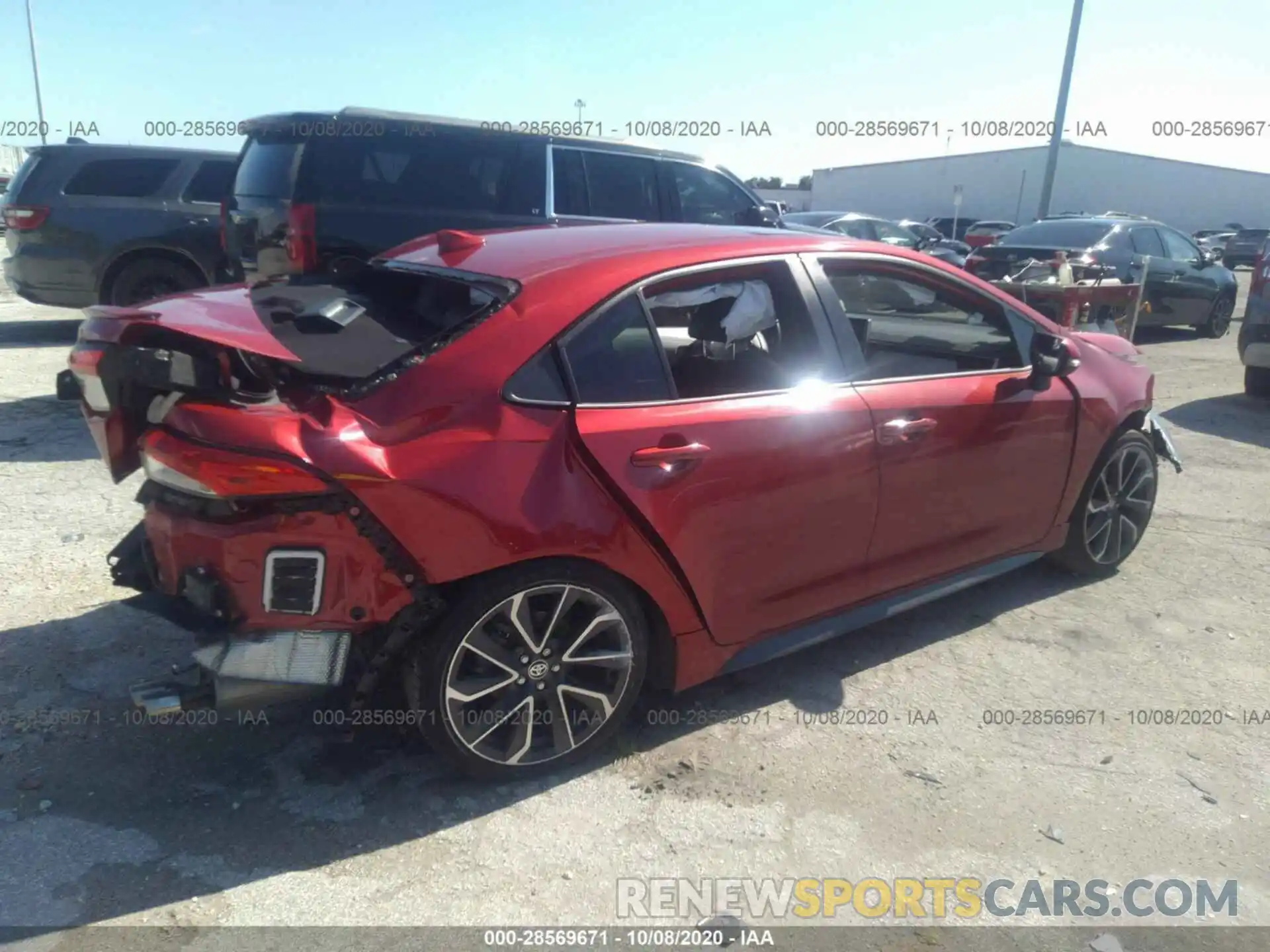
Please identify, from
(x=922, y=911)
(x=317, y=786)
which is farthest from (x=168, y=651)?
(x=922, y=911)

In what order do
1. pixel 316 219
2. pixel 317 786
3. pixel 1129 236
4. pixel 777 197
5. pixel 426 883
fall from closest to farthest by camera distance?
pixel 426 883, pixel 317 786, pixel 316 219, pixel 1129 236, pixel 777 197

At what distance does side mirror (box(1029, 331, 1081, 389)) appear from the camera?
12.8ft

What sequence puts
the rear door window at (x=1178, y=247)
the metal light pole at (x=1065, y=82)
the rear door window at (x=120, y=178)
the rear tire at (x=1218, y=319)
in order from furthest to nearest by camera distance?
the metal light pole at (x=1065, y=82)
the rear tire at (x=1218, y=319)
the rear door window at (x=1178, y=247)
the rear door window at (x=120, y=178)

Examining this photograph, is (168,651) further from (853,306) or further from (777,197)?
(777,197)

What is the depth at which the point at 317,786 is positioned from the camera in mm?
2922

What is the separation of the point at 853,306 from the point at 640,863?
8.13 ft

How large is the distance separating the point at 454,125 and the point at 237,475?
16.0 feet

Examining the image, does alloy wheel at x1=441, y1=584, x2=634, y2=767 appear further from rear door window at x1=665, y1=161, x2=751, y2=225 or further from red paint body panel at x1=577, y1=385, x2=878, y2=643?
rear door window at x1=665, y1=161, x2=751, y2=225

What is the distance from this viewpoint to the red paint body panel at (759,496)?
288 cm

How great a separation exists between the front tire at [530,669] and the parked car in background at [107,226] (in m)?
7.17

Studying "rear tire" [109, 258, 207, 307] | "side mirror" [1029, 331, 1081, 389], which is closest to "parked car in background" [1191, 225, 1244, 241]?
"rear tire" [109, 258, 207, 307]

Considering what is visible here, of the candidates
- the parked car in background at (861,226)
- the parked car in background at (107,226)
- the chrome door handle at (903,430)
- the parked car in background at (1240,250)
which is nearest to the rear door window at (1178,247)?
the parked car in background at (861,226)

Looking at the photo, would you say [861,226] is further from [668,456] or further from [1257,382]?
[668,456]

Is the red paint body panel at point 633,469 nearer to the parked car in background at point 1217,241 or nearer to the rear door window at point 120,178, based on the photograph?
the rear door window at point 120,178
